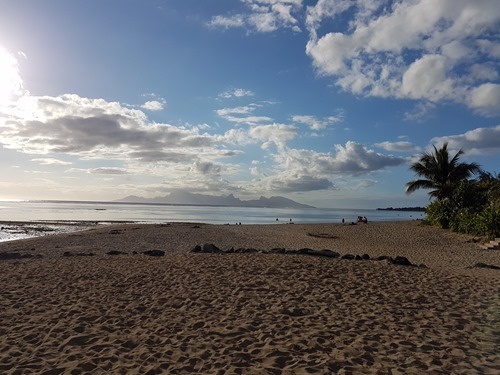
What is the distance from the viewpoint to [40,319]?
23.5 ft

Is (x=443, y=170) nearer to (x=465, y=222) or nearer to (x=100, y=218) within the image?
(x=465, y=222)

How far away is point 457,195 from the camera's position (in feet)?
91.1

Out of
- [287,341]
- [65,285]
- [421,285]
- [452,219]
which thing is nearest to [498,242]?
[452,219]

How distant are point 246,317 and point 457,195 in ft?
81.7

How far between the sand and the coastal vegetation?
11.1 m

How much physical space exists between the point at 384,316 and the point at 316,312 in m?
1.19

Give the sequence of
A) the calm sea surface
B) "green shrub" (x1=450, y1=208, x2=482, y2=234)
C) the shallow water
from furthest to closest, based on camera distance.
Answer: the calm sea surface → the shallow water → "green shrub" (x1=450, y1=208, x2=482, y2=234)

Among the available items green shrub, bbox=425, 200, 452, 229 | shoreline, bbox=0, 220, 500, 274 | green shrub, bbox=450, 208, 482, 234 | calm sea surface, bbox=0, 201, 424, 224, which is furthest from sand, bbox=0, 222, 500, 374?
calm sea surface, bbox=0, 201, 424, 224

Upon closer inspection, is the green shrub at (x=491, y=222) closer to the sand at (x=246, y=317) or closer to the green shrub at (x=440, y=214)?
the green shrub at (x=440, y=214)

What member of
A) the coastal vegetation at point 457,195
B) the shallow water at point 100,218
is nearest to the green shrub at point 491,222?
the coastal vegetation at point 457,195

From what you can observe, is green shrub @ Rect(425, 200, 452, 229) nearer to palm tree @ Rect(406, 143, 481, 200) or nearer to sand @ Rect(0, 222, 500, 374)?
palm tree @ Rect(406, 143, 481, 200)

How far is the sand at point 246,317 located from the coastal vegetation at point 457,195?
11.1 m

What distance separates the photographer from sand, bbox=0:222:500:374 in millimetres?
5441

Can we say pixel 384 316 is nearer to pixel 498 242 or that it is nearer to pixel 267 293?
pixel 267 293
